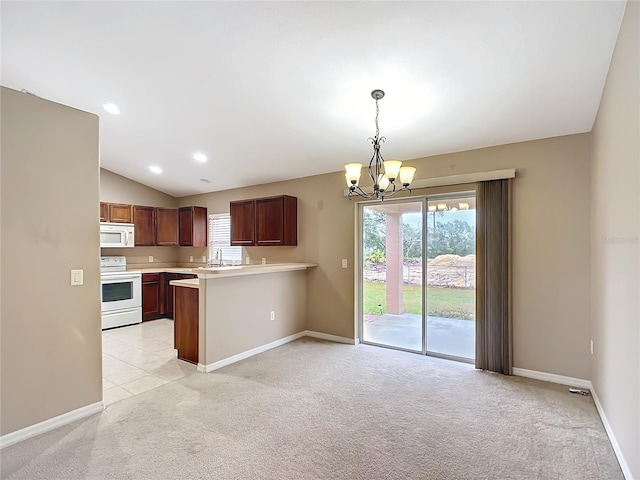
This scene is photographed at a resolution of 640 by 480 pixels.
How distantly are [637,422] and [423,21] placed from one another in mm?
2689

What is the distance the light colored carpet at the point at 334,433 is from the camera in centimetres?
211

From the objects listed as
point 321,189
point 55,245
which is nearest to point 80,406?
point 55,245

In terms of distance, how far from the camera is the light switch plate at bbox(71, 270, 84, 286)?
2.72m

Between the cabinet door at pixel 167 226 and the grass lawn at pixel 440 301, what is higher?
the cabinet door at pixel 167 226

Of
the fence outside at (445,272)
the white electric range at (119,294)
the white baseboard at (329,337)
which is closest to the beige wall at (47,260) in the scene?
the white baseboard at (329,337)

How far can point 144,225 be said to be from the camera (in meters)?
6.66

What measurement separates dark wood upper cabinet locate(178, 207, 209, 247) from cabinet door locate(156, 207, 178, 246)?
124 millimetres

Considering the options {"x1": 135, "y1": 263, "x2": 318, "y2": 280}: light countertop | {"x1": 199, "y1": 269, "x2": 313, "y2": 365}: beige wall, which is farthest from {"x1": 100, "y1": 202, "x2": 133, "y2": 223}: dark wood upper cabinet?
{"x1": 199, "y1": 269, "x2": 313, "y2": 365}: beige wall

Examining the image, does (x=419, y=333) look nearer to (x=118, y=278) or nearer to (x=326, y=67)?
(x=326, y=67)

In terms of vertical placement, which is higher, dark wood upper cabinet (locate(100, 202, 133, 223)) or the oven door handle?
dark wood upper cabinet (locate(100, 202, 133, 223))

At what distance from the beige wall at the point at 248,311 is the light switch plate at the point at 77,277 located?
47.6 inches

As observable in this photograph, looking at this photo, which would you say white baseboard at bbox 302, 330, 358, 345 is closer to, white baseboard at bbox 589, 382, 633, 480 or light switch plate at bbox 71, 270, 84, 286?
white baseboard at bbox 589, 382, 633, 480

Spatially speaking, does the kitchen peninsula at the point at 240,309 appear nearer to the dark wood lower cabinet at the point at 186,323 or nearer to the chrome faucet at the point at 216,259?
the dark wood lower cabinet at the point at 186,323

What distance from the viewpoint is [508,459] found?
2.21m
